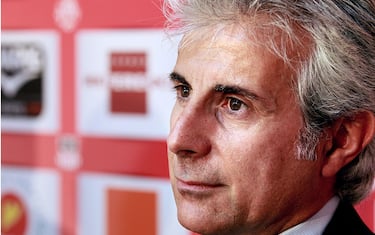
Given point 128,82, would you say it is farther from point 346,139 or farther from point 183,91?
point 346,139

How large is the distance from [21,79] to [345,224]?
58.6 inches

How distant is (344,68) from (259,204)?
295 millimetres

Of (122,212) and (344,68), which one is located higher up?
(344,68)

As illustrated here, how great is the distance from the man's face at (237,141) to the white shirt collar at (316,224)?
5cm

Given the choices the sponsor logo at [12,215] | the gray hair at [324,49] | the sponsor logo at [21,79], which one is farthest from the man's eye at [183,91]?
the sponsor logo at [12,215]

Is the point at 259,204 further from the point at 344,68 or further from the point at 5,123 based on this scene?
the point at 5,123

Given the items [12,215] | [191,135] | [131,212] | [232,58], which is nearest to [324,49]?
[232,58]

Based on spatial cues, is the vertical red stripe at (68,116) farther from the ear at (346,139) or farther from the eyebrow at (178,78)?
the ear at (346,139)

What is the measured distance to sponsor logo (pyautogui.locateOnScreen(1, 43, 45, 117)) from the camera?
8.95 ft

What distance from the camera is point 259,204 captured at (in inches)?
61.0

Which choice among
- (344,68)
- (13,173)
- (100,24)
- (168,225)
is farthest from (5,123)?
(344,68)

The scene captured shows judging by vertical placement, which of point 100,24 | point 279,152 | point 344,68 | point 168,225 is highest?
point 100,24

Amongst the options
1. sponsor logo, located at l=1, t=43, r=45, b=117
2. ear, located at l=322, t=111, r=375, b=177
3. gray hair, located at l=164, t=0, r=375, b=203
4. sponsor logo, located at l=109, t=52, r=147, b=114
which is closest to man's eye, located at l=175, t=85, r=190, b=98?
gray hair, located at l=164, t=0, r=375, b=203

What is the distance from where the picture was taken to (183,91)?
1633 millimetres
